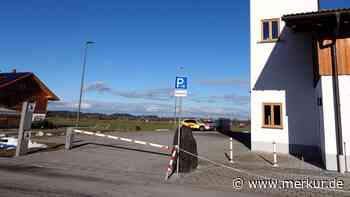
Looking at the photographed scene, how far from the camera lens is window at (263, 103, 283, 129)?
16438 millimetres

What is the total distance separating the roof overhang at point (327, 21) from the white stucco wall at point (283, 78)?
4010 mm

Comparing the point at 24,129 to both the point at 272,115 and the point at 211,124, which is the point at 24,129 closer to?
the point at 272,115

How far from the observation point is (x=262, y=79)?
17.2 metres

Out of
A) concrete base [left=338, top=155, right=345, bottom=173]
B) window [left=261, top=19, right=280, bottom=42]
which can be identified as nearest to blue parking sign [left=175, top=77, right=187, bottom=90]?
concrete base [left=338, top=155, right=345, bottom=173]

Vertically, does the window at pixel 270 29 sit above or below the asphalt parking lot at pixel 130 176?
above

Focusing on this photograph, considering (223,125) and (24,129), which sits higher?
(223,125)

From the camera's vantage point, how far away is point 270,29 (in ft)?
56.7

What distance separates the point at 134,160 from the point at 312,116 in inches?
402

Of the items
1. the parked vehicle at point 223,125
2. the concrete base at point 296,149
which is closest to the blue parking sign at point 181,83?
the concrete base at point 296,149

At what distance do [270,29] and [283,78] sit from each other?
3.18m

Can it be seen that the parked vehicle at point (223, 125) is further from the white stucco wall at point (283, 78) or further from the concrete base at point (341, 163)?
the concrete base at point (341, 163)

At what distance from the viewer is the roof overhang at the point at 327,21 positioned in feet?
35.7

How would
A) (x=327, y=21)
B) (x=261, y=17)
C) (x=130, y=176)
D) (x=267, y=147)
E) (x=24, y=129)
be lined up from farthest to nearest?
(x=261, y=17) < (x=267, y=147) < (x=24, y=129) < (x=327, y=21) < (x=130, y=176)

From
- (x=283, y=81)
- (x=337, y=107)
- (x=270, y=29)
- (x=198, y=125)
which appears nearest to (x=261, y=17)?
(x=270, y=29)
